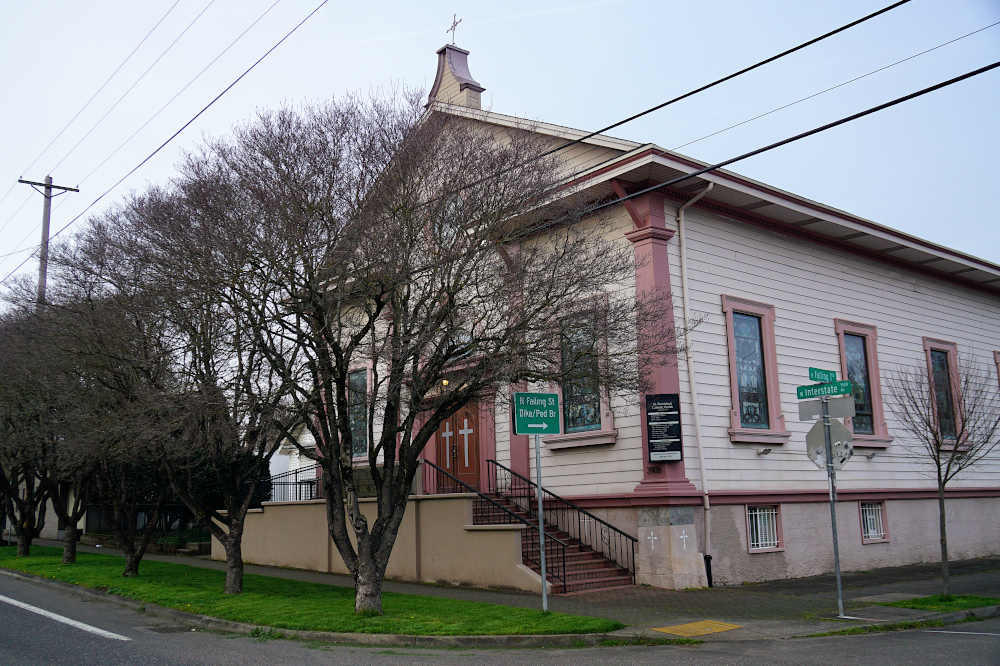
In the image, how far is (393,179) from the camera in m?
11.9

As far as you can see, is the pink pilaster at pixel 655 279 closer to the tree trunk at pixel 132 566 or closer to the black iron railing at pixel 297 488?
the black iron railing at pixel 297 488

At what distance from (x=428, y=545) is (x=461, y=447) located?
3131 millimetres

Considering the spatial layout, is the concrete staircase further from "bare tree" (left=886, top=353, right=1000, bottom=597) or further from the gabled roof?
the gabled roof

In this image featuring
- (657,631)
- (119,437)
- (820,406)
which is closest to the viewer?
(657,631)

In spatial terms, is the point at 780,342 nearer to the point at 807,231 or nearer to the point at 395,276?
the point at 807,231

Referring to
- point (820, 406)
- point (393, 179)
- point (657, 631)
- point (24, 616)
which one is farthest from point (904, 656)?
point (24, 616)

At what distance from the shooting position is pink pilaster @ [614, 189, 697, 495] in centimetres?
1471

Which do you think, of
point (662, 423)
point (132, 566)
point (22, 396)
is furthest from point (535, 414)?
point (22, 396)

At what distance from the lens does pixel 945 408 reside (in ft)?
63.7

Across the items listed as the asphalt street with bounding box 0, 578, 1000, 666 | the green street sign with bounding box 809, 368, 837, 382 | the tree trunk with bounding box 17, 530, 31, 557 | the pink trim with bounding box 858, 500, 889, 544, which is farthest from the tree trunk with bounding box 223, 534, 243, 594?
the tree trunk with bounding box 17, 530, 31, 557

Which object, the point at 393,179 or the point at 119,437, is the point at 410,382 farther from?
the point at 119,437

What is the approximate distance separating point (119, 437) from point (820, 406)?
36.8ft

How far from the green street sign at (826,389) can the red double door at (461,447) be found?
7.81m

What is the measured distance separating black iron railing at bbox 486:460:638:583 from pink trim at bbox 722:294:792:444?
3030 mm
